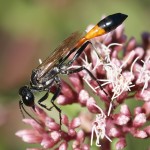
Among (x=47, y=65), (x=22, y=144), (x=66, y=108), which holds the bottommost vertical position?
(x=22, y=144)

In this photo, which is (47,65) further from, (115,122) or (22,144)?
(22,144)

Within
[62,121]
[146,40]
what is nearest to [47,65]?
[62,121]

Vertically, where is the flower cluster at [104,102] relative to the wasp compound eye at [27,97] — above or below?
below

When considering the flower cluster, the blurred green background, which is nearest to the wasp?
the flower cluster

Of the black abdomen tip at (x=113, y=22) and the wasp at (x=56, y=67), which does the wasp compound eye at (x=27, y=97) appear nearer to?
the wasp at (x=56, y=67)

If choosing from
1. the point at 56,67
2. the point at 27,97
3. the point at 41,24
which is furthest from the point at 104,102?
the point at 41,24

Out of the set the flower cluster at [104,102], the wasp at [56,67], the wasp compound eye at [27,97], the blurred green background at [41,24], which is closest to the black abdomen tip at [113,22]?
the wasp at [56,67]

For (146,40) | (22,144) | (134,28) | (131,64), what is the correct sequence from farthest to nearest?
(134,28) → (22,144) → (146,40) → (131,64)
